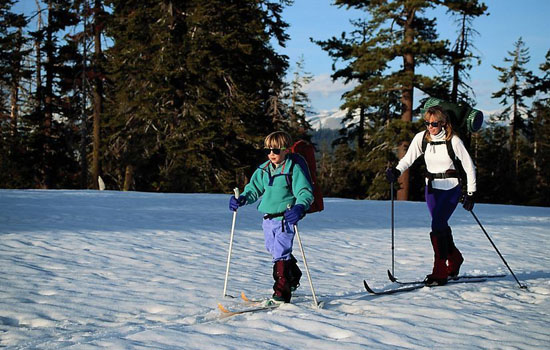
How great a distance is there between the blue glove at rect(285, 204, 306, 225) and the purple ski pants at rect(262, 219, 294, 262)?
25 cm

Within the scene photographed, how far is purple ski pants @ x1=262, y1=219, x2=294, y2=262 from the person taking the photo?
4.80 meters

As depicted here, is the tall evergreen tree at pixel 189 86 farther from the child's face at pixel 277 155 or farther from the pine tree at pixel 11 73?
the child's face at pixel 277 155

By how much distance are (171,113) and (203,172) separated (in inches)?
121

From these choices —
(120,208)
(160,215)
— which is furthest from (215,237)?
(120,208)

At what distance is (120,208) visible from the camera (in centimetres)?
1198

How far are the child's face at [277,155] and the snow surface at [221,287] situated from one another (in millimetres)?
1468

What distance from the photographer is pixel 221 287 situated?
18.9ft

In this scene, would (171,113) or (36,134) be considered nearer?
(171,113)

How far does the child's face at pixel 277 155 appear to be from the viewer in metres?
4.79

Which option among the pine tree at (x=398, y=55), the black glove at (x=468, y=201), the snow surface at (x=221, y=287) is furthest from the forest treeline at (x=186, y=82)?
the black glove at (x=468, y=201)

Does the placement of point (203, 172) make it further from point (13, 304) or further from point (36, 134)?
point (13, 304)

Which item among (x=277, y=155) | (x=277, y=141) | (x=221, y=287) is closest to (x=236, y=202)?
(x=277, y=155)

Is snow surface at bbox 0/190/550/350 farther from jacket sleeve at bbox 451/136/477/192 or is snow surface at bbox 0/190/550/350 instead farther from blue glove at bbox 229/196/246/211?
jacket sleeve at bbox 451/136/477/192

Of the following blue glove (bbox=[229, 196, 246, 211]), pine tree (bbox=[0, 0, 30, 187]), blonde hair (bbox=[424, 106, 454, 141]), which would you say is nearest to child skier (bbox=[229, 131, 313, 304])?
blue glove (bbox=[229, 196, 246, 211])
